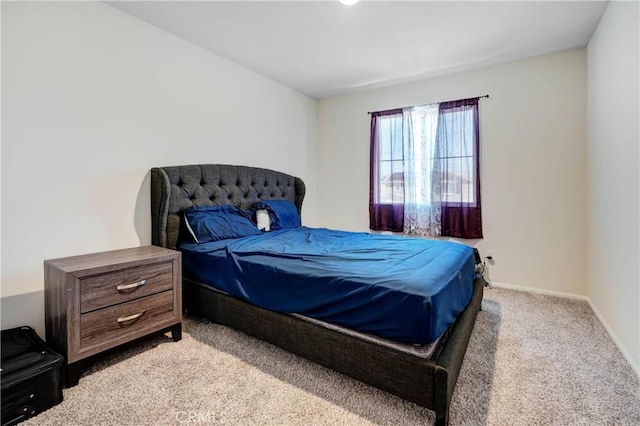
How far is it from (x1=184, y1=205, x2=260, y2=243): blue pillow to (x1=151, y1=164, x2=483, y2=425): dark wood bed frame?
4.8 inches

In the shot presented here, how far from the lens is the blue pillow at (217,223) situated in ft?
7.99

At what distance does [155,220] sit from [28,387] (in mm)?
1325

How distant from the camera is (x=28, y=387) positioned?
132 centimetres

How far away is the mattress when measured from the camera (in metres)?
1.33

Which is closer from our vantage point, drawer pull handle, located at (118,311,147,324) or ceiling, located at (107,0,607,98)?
drawer pull handle, located at (118,311,147,324)

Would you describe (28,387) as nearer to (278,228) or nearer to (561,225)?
(278,228)

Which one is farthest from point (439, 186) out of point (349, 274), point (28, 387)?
point (28, 387)

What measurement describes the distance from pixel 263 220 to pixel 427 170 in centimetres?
199

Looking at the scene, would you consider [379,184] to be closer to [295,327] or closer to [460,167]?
[460,167]

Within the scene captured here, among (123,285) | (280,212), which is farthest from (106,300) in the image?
(280,212)

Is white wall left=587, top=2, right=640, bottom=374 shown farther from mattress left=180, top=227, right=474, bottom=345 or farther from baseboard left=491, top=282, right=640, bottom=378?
mattress left=180, top=227, right=474, bottom=345

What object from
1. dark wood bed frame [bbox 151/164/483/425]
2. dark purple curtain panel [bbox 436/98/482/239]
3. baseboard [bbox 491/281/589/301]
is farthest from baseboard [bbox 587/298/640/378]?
dark purple curtain panel [bbox 436/98/482/239]

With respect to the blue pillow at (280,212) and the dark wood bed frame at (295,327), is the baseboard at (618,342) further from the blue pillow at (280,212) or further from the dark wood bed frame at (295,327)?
the blue pillow at (280,212)

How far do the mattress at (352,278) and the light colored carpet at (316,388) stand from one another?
1.12ft
